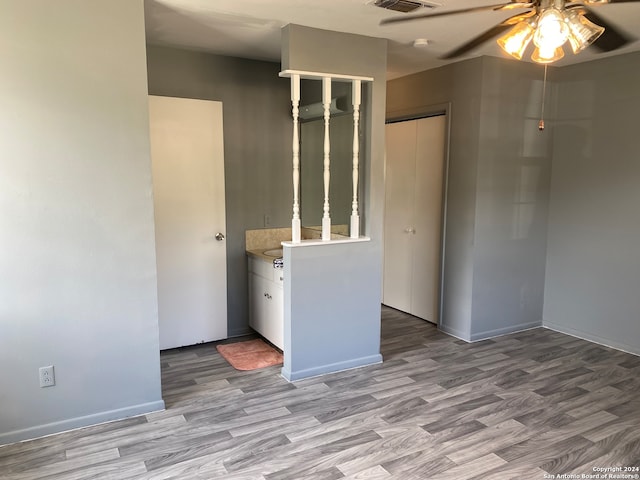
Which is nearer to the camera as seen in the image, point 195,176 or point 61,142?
point 61,142

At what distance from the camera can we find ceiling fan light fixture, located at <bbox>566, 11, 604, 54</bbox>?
2.10 meters

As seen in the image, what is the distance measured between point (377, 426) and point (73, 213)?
2.16 m

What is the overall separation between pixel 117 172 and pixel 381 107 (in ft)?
6.41

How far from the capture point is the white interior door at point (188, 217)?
395 cm

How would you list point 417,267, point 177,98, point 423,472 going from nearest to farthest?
1. point 423,472
2. point 177,98
3. point 417,267

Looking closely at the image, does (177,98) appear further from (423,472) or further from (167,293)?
(423,472)

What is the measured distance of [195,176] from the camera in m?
4.09

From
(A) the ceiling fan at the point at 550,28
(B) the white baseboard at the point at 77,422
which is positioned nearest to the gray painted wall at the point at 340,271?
(B) the white baseboard at the point at 77,422

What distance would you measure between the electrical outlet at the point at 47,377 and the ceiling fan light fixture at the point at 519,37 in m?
3.00

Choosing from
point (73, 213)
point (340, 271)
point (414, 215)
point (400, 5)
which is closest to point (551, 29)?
point (400, 5)

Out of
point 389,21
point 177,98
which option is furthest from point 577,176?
point 177,98

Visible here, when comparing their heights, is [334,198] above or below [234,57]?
below

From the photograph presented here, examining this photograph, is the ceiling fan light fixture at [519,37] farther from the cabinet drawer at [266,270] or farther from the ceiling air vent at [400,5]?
the cabinet drawer at [266,270]

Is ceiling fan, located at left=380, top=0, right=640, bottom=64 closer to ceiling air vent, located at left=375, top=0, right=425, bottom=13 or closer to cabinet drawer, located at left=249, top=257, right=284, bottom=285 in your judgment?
ceiling air vent, located at left=375, top=0, right=425, bottom=13
